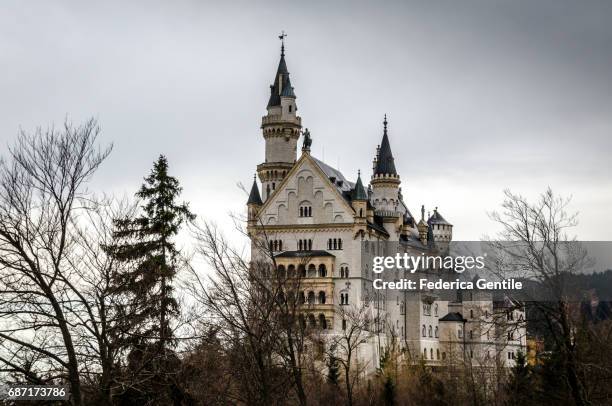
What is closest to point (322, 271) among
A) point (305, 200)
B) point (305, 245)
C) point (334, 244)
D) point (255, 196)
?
point (334, 244)

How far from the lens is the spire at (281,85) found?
102250 millimetres

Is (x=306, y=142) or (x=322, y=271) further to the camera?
(x=306, y=142)

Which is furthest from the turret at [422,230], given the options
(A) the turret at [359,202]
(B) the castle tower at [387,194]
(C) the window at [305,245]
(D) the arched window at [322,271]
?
(D) the arched window at [322,271]

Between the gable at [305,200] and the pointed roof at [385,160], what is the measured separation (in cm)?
1089

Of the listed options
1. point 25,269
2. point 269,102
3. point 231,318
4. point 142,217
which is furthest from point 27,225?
point 269,102

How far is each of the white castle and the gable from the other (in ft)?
0.34

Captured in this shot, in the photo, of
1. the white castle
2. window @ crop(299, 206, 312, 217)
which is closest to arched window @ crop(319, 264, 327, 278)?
the white castle

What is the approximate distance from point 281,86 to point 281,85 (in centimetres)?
23

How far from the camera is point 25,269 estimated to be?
1775 centimetres

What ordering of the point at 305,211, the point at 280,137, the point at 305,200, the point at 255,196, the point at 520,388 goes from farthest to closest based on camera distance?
the point at 280,137
the point at 255,196
the point at 305,200
the point at 305,211
the point at 520,388

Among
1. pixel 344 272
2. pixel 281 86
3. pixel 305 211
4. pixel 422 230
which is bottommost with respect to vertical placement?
pixel 344 272

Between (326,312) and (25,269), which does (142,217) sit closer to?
(25,269)

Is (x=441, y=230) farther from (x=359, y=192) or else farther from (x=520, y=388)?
(x=520, y=388)

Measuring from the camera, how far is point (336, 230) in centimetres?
9681
